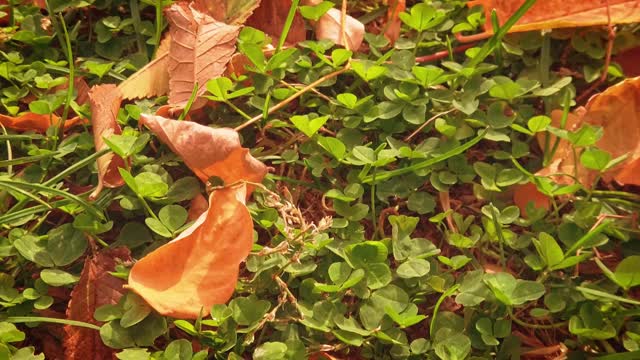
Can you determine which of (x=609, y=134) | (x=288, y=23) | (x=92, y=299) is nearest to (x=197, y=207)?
(x=92, y=299)

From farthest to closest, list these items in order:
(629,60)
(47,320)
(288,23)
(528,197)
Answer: (629,60)
(288,23)
(528,197)
(47,320)

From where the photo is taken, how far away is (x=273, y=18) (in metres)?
1.71

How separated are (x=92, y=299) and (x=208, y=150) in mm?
386

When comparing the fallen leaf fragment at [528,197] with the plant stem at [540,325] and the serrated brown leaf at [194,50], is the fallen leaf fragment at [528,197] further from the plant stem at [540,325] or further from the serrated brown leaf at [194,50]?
the serrated brown leaf at [194,50]

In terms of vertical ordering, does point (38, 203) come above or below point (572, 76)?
below

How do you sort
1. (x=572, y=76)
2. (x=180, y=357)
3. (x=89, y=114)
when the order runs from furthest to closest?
(x=572, y=76) → (x=89, y=114) → (x=180, y=357)

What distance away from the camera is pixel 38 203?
142 cm

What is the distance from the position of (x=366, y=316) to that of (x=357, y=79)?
0.63 meters

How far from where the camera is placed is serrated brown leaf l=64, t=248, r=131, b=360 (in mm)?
1264

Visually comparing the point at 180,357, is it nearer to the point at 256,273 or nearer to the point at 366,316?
the point at 256,273

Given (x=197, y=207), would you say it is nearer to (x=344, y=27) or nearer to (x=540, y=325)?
(x=344, y=27)

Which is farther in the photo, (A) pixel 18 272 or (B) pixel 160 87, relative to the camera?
(B) pixel 160 87

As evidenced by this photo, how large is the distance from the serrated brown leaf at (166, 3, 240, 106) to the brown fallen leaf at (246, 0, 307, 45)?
0.14m

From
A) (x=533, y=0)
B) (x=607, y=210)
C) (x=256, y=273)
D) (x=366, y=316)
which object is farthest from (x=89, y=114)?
(x=607, y=210)
